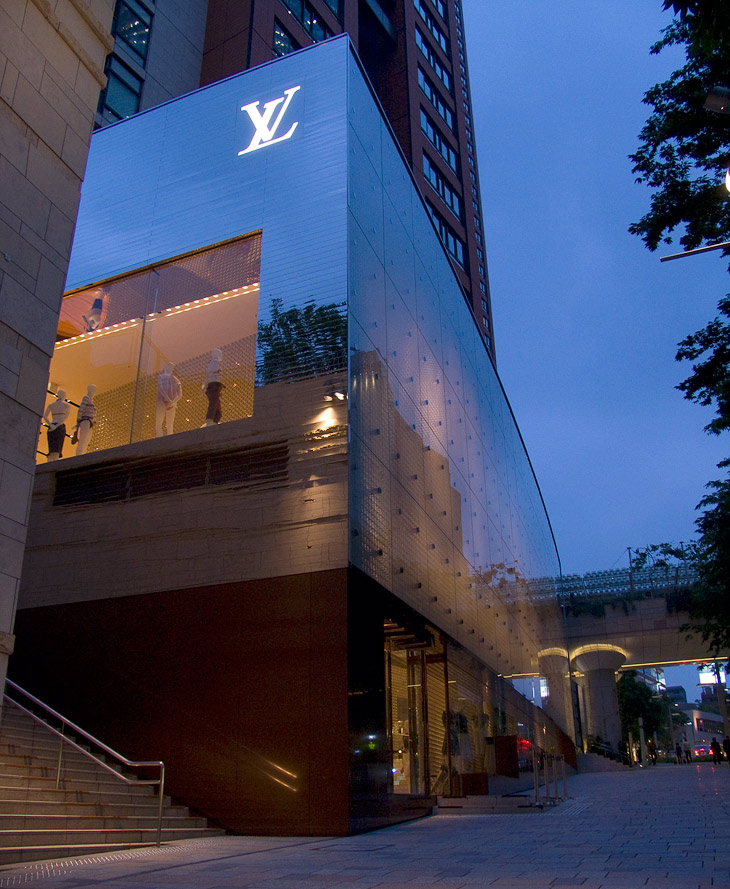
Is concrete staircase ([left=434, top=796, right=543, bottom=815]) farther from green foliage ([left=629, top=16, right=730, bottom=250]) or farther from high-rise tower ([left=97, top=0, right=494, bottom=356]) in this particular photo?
high-rise tower ([left=97, top=0, right=494, bottom=356])

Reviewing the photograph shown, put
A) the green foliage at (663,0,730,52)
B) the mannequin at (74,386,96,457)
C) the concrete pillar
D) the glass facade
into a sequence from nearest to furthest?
the green foliage at (663,0,730,52) → the glass facade → the mannequin at (74,386,96,457) → the concrete pillar

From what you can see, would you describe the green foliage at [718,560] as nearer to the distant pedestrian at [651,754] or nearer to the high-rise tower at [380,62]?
the high-rise tower at [380,62]

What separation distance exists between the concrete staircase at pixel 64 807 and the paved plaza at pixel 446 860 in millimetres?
430

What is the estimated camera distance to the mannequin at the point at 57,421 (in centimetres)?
1460

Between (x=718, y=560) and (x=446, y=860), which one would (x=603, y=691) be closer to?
(x=718, y=560)

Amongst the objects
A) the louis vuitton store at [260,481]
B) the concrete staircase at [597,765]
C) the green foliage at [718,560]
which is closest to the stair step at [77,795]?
the louis vuitton store at [260,481]

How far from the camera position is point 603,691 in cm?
4588

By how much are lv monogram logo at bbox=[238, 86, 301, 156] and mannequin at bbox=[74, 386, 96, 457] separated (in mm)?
5691

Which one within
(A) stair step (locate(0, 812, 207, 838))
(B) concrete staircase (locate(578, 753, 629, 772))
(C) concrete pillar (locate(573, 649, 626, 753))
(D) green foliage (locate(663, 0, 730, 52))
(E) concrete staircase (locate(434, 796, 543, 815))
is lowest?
(B) concrete staircase (locate(578, 753, 629, 772))

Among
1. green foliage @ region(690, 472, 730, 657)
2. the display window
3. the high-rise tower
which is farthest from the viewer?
the high-rise tower

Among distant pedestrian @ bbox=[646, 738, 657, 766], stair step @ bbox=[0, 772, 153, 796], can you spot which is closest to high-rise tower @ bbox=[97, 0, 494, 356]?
stair step @ bbox=[0, 772, 153, 796]

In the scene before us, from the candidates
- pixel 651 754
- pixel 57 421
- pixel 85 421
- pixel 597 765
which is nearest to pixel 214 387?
pixel 85 421

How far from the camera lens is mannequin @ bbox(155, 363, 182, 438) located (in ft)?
44.7

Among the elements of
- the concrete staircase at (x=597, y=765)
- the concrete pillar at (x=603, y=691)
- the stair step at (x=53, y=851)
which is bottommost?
the concrete staircase at (x=597, y=765)
